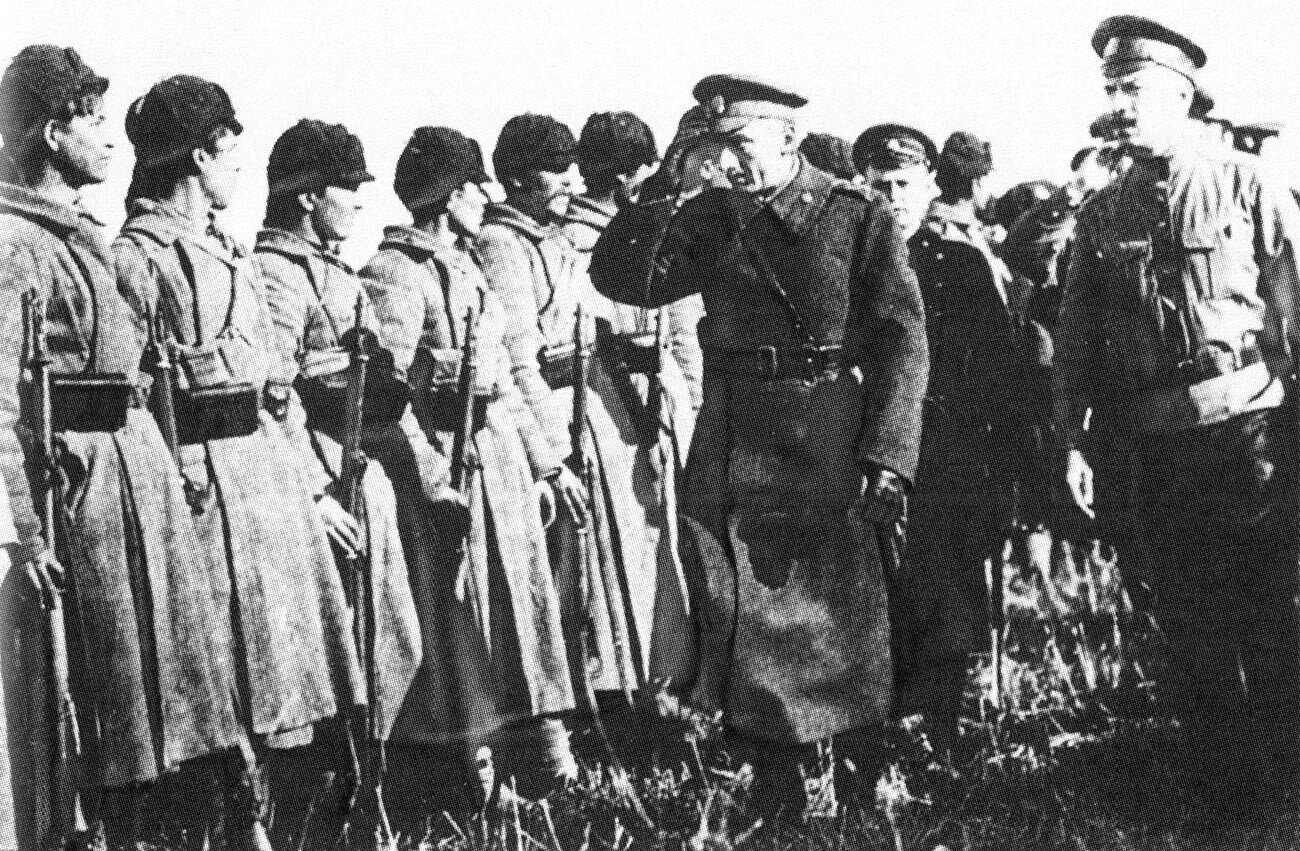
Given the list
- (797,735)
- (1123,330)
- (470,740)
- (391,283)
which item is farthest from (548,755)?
(1123,330)

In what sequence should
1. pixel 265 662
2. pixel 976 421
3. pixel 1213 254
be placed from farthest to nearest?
pixel 976 421, pixel 1213 254, pixel 265 662

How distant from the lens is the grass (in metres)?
9.20

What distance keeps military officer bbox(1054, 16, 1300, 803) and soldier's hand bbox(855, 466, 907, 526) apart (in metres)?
0.94

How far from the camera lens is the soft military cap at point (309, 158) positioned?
30.2 feet

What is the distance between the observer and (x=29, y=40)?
8633mm

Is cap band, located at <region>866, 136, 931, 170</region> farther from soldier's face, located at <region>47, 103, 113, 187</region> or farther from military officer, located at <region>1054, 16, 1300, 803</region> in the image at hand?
soldier's face, located at <region>47, 103, 113, 187</region>

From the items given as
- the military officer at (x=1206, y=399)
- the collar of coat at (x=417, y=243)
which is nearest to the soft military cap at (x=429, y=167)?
the collar of coat at (x=417, y=243)

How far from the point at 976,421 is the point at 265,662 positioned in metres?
3.09

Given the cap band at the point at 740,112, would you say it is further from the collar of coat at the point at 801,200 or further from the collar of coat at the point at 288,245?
the collar of coat at the point at 288,245

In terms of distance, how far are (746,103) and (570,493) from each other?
1635 millimetres

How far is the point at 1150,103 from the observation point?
970 centimetres

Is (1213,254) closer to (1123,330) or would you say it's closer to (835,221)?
(1123,330)

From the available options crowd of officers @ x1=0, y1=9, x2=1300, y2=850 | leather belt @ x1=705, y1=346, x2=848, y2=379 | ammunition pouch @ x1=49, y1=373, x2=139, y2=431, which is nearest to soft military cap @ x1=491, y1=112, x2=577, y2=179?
crowd of officers @ x1=0, y1=9, x2=1300, y2=850

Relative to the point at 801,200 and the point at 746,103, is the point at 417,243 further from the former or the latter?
the point at 801,200
